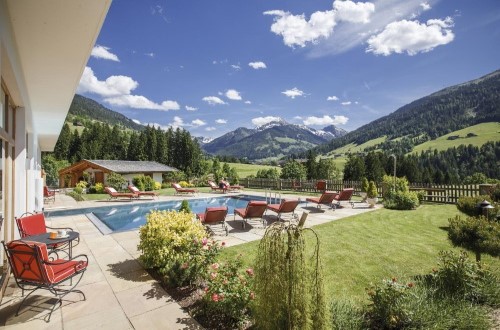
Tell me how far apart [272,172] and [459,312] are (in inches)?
2049

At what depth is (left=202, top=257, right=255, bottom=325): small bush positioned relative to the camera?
12.1 feet

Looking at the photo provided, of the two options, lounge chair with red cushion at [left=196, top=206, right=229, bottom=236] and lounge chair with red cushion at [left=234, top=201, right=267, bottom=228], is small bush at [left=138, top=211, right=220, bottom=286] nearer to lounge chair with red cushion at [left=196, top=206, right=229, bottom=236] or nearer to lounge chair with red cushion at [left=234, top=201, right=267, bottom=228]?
lounge chair with red cushion at [left=196, top=206, right=229, bottom=236]

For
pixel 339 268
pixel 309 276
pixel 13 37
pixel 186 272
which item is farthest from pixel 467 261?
pixel 13 37

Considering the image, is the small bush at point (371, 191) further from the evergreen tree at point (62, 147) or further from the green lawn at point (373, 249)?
the evergreen tree at point (62, 147)

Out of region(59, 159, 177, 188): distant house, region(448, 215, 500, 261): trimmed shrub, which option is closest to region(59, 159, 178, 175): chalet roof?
region(59, 159, 177, 188): distant house

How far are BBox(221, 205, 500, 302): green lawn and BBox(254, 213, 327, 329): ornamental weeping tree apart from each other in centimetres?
91

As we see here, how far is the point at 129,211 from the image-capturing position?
1593 centimetres

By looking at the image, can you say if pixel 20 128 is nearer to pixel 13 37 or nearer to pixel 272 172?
pixel 13 37

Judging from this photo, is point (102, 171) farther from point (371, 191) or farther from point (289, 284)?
point (289, 284)

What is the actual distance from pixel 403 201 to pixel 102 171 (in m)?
34.8

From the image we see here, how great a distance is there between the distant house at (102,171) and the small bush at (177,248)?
3108 cm

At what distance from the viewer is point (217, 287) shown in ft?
12.8

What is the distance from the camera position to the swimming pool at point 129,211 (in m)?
11.5

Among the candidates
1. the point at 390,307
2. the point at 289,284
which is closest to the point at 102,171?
the point at 289,284
